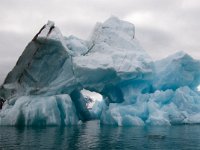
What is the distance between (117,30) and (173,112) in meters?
10.9

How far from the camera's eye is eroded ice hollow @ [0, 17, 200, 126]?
29.3m

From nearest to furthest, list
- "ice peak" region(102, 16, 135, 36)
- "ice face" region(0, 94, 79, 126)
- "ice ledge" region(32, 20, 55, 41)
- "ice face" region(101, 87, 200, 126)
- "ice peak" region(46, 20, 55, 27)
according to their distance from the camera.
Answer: "ice face" region(0, 94, 79, 126) < "ice ledge" region(32, 20, 55, 41) < "ice peak" region(46, 20, 55, 27) < "ice face" region(101, 87, 200, 126) < "ice peak" region(102, 16, 135, 36)

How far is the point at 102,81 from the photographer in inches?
1318

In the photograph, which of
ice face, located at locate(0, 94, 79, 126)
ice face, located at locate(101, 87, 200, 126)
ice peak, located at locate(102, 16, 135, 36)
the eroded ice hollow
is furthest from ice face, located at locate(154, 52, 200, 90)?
ice face, located at locate(0, 94, 79, 126)

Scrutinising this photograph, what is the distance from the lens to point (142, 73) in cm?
3369

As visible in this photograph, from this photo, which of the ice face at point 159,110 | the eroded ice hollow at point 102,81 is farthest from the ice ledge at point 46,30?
the ice face at point 159,110

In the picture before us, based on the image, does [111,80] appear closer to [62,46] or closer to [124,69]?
[124,69]

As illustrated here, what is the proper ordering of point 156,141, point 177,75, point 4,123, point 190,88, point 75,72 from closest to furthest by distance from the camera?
point 156,141 < point 4,123 < point 75,72 < point 177,75 < point 190,88

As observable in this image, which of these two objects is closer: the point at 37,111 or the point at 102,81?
the point at 37,111

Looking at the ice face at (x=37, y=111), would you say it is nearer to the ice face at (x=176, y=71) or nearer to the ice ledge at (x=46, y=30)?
the ice ledge at (x=46, y=30)

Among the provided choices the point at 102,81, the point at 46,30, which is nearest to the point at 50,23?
the point at 46,30

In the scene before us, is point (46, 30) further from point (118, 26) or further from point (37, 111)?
point (118, 26)

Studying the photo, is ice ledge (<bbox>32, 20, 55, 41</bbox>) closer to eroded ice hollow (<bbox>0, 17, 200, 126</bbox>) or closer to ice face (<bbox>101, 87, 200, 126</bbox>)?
eroded ice hollow (<bbox>0, 17, 200, 126</bbox>)

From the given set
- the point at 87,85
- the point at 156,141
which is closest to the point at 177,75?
the point at 87,85
